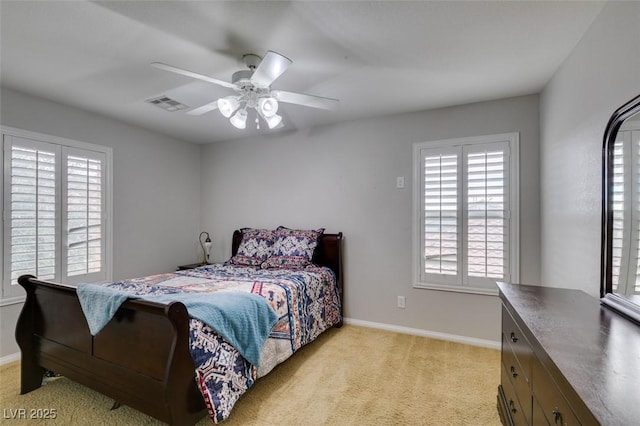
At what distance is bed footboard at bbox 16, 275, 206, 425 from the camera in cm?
158

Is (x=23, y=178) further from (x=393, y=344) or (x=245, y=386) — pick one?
(x=393, y=344)

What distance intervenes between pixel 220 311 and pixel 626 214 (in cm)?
216

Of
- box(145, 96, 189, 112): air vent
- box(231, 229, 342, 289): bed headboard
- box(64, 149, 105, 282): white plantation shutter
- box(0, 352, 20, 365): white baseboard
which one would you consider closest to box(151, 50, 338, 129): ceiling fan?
box(145, 96, 189, 112): air vent

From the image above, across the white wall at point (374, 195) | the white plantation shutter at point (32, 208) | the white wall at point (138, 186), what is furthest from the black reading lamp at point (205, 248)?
the white plantation shutter at point (32, 208)

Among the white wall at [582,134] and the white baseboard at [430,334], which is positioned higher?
the white wall at [582,134]

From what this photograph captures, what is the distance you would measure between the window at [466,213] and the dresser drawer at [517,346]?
122 cm

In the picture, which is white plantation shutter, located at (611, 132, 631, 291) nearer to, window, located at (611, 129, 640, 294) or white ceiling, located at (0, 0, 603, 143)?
window, located at (611, 129, 640, 294)

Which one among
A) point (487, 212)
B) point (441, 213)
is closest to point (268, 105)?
point (441, 213)

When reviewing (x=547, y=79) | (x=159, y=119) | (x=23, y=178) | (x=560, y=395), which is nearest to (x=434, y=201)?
(x=547, y=79)

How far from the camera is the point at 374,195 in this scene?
3.48 meters

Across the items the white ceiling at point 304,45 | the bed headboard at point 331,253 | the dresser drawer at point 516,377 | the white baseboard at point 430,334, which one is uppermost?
the white ceiling at point 304,45

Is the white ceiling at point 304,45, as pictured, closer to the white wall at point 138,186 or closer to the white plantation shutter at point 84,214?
the white wall at point 138,186

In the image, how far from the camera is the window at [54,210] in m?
2.68

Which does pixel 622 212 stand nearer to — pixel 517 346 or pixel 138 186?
pixel 517 346
